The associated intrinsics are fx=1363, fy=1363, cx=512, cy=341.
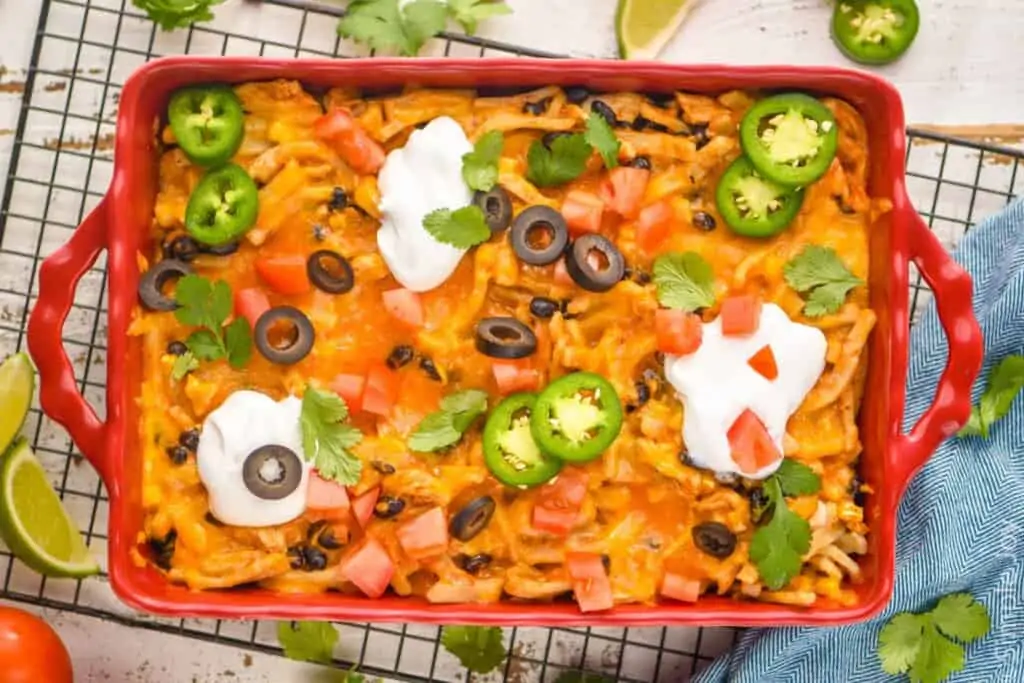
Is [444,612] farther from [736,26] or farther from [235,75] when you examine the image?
[736,26]

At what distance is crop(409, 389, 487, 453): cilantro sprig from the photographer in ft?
9.48

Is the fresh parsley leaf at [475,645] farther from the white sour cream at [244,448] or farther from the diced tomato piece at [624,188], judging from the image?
the diced tomato piece at [624,188]

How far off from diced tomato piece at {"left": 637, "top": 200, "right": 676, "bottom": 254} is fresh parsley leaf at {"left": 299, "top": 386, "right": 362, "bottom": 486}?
73 centimetres

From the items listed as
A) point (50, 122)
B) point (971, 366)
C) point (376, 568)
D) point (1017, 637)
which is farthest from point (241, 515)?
point (1017, 637)

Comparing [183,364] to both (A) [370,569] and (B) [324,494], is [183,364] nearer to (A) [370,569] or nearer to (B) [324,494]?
(B) [324,494]

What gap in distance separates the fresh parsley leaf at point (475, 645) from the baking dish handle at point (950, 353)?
41.2 inches

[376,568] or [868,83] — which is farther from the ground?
[868,83]

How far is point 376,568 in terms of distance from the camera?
9.55 ft

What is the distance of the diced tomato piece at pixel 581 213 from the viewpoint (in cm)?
292

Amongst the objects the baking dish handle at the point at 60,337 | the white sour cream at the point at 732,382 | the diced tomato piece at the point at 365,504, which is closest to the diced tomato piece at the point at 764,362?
the white sour cream at the point at 732,382

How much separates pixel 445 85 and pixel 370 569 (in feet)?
3.46

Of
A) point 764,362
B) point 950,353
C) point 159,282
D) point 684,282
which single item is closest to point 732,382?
point 764,362

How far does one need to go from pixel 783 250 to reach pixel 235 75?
1.23 metres

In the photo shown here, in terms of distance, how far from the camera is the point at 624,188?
2924 mm
